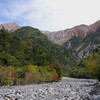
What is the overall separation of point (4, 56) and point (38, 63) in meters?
22.1

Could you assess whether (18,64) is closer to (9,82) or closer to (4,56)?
(4,56)

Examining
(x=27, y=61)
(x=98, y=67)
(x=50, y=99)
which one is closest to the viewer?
(x=50, y=99)

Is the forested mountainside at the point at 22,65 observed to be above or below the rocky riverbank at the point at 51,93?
above

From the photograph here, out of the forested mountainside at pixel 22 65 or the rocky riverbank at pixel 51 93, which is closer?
the rocky riverbank at pixel 51 93

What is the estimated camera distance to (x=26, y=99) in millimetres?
40969

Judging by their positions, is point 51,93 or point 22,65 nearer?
point 51,93

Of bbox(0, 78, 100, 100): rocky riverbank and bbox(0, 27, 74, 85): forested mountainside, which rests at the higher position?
bbox(0, 27, 74, 85): forested mountainside

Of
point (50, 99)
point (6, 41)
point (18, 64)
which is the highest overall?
point (6, 41)

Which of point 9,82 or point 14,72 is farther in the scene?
point 14,72

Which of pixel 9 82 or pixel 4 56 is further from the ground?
pixel 4 56

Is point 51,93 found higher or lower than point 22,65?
lower

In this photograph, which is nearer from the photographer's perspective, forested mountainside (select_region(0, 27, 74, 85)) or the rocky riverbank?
the rocky riverbank

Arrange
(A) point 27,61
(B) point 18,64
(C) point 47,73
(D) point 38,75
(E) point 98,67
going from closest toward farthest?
(E) point 98,67 → (D) point 38,75 → (C) point 47,73 → (B) point 18,64 → (A) point 27,61

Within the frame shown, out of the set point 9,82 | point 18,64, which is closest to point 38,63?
point 18,64
